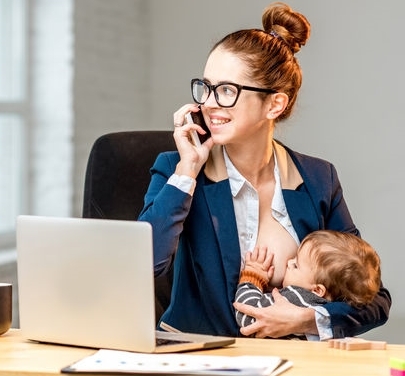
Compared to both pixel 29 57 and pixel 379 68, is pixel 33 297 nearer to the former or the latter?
pixel 29 57

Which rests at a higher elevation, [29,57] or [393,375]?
[29,57]

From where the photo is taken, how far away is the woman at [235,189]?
2.39 meters

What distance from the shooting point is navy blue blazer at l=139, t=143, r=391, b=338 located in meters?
2.36

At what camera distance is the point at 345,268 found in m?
2.28

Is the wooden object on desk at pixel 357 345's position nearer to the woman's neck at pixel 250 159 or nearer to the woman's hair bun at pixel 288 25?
the woman's neck at pixel 250 159

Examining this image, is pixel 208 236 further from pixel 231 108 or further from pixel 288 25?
pixel 288 25

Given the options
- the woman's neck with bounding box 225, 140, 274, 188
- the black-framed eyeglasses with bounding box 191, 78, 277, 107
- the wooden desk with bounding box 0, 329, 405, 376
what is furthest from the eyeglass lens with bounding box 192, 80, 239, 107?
the wooden desk with bounding box 0, 329, 405, 376

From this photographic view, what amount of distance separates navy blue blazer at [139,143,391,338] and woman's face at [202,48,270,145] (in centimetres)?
15

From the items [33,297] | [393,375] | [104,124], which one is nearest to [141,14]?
[104,124]

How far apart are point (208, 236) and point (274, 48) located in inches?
19.4

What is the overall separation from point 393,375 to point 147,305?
0.44m

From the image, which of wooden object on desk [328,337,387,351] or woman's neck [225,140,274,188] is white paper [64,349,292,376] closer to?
wooden object on desk [328,337,387,351]

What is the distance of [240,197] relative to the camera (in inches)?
99.0

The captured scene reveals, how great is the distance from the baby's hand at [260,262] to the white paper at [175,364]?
61 centimetres
